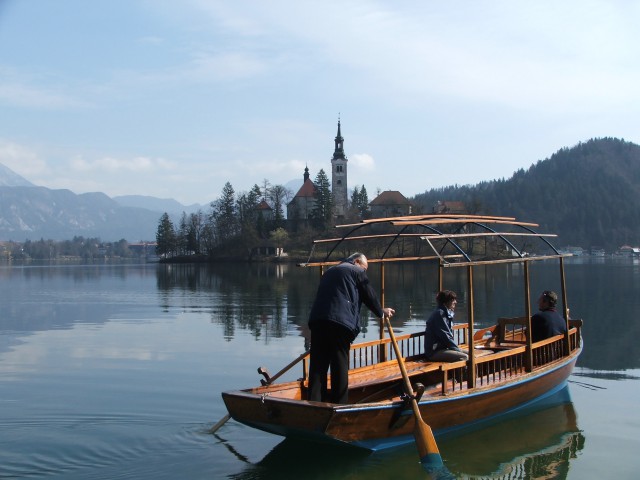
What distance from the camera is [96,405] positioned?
13789mm

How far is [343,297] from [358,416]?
70.3 inches

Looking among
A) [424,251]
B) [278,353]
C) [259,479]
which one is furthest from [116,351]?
[424,251]

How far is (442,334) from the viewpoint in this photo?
535 inches

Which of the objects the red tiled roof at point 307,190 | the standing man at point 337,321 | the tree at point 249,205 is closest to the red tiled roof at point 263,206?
the tree at point 249,205

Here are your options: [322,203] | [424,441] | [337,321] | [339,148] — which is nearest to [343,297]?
[337,321]

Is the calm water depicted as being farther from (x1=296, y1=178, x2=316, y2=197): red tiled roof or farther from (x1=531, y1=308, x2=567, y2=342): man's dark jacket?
(x1=296, y1=178, x2=316, y2=197): red tiled roof

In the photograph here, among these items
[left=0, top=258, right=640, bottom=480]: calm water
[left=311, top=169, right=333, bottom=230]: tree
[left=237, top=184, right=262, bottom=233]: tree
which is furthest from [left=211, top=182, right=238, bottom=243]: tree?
[left=0, top=258, right=640, bottom=480]: calm water

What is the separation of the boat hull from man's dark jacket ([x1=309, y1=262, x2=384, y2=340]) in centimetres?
131

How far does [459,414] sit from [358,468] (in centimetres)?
233

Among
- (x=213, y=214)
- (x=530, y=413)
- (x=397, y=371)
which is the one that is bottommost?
(x=530, y=413)

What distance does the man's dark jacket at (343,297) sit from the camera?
10852 mm

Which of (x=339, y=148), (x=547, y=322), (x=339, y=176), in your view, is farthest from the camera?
(x=339, y=148)

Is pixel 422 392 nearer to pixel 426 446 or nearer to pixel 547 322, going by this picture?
pixel 426 446

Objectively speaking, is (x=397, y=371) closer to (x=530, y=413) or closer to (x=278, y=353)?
(x=530, y=413)
